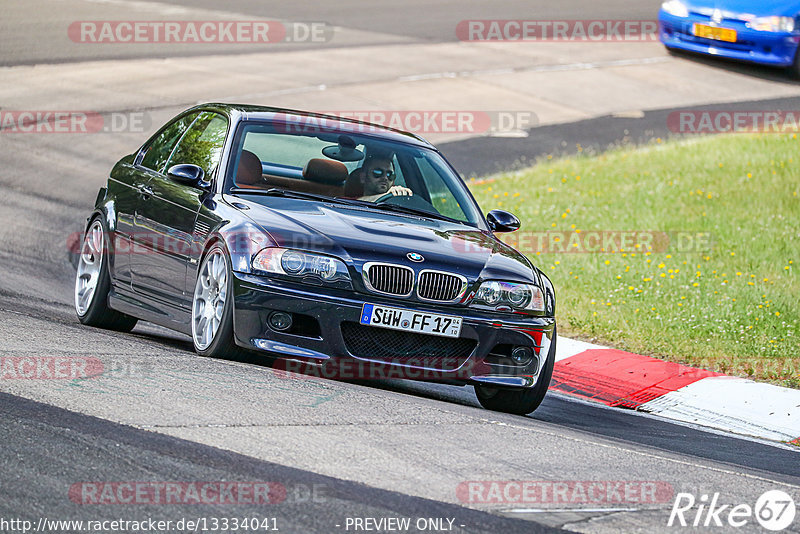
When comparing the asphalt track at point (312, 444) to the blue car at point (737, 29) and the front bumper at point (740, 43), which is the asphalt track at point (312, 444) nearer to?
the blue car at point (737, 29)

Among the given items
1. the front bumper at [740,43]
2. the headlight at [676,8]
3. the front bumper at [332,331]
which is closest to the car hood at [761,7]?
the front bumper at [740,43]

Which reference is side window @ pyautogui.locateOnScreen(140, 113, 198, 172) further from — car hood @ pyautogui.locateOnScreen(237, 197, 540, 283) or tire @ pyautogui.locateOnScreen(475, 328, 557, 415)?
tire @ pyautogui.locateOnScreen(475, 328, 557, 415)

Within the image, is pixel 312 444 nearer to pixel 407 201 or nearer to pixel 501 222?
pixel 407 201

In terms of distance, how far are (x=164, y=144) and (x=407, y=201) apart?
6.29 feet

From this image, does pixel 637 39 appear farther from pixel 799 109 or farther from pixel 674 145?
pixel 674 145

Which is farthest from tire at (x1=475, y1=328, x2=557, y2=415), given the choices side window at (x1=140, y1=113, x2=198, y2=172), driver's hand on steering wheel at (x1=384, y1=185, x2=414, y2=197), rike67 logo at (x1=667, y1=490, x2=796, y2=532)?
side window at (x1=140, y1=113, x2=198, y2=172)

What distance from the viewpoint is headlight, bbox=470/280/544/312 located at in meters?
7.31

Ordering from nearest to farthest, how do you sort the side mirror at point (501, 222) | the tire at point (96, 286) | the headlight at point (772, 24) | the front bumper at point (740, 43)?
the side mirror at point (501, 222) → the tire at point (96, 286) → the headlight at point (772, 24) → the front bumper at point (740, 43)

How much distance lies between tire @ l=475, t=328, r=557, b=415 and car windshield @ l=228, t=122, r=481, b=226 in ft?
3.90

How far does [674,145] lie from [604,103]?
304 centimetres

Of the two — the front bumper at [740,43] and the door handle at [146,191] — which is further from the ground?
the door handle at [146,191]

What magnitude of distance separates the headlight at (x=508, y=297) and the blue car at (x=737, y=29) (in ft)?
50.9

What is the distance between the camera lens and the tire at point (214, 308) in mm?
7199

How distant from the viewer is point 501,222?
8617 mm
